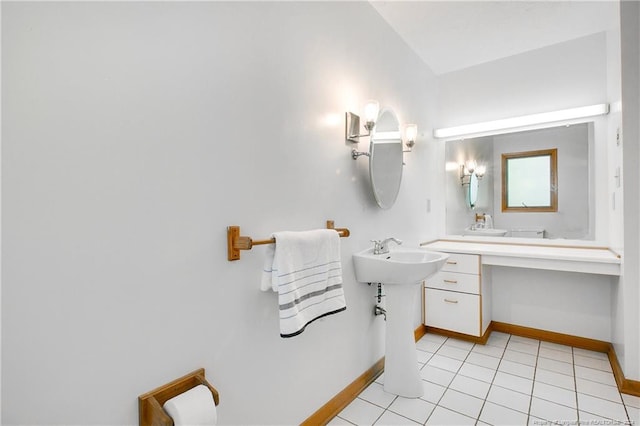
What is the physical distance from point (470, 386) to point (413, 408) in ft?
1.55

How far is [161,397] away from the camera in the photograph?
99 cm

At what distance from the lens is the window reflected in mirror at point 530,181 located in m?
2.74

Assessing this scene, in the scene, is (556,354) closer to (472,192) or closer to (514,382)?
(514,382)

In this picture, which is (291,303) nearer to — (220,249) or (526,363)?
(220,249)

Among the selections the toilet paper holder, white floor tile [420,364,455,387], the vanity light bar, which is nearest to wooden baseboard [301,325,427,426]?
white floor tile [420,364,455,387]

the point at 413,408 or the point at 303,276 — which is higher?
the point at 303,276

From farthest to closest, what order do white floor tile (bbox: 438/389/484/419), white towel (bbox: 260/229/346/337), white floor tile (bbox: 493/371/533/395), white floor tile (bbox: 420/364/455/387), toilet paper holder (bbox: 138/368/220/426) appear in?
white floor tile (bbox: 420/364/455/387) → white floor tile (bbox: 493/371/533/395) → white floor tile (bbox: 438/389/484/419) → white towel (bbox: 260/229/346/337) → toilet paper holder (bbox: 138/368/220/426)

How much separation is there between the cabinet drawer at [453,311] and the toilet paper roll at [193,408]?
221 cm

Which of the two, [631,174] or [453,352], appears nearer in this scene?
[631,174]

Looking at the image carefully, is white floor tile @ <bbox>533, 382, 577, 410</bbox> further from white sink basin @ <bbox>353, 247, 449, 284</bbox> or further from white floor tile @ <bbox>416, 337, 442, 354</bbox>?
white sink basin @ <bbox>353, 247, 449, 284</bbox>

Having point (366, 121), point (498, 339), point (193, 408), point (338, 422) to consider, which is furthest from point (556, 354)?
point (193, 408)

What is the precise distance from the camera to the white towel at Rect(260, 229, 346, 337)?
1.27 metres

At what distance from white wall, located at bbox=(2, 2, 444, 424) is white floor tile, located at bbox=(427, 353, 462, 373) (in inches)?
37.4

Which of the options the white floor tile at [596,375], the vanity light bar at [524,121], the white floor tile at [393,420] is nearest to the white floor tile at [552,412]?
the white floor tile at [596,375]
